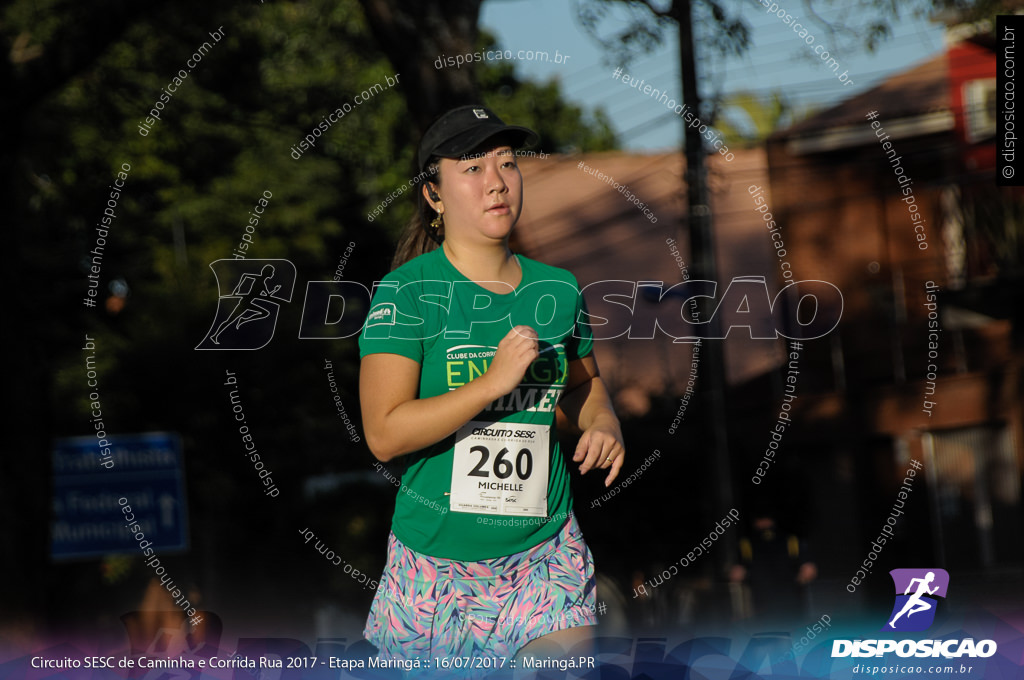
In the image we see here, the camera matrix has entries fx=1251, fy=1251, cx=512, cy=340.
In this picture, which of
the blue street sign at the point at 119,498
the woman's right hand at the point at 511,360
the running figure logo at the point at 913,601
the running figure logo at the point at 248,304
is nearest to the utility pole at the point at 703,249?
the running figure logo at the point at 248,304

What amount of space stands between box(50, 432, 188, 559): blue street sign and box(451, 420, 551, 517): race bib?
6.57m

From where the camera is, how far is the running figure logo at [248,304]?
5.71m

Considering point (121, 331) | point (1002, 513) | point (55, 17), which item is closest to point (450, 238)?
point (55, 17)

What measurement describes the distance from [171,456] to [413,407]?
23.1 feet

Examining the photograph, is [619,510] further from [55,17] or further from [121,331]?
[121,331]

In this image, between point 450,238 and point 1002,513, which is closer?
point 450,238

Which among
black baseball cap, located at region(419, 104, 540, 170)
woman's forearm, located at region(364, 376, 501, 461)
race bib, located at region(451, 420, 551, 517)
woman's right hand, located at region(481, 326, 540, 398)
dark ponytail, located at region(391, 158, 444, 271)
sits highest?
black baseball cap, located at region(419, 104, 540, 170)

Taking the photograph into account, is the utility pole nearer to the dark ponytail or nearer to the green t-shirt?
the dark ponytail

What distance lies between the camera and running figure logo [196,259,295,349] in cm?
571

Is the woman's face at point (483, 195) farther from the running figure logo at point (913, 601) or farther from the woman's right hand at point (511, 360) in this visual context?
the running figure logo at point (913, 601)

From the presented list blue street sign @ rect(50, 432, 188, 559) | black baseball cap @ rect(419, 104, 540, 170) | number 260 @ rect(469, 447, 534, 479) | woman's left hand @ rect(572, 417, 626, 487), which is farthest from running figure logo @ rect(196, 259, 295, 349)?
woman's left hand @ rect(572, 417, 626, 487)

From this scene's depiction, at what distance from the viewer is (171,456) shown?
959cm

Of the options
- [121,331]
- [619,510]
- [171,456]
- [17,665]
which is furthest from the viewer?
[121,331]

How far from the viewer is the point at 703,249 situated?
7.42m
